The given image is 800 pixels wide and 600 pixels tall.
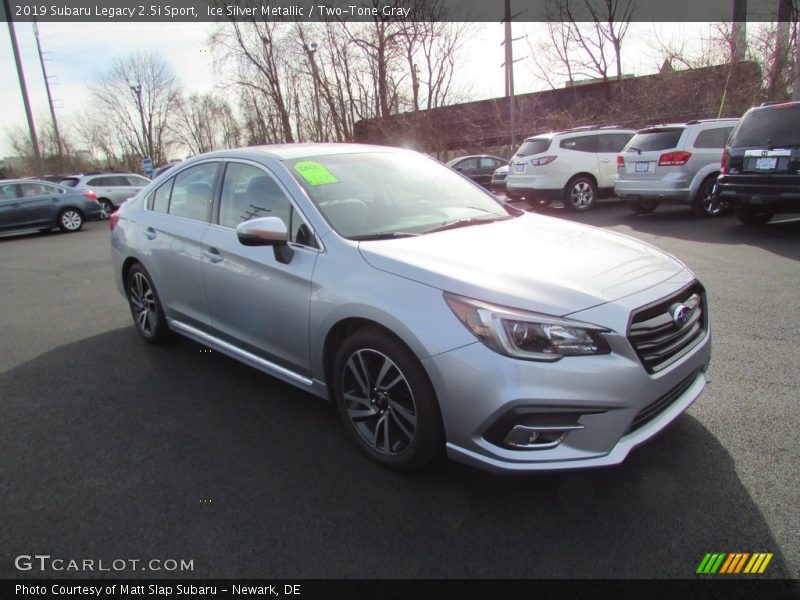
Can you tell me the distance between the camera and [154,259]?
4.43 meters

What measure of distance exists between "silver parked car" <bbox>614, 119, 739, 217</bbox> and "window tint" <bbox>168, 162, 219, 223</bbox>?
8510 mm

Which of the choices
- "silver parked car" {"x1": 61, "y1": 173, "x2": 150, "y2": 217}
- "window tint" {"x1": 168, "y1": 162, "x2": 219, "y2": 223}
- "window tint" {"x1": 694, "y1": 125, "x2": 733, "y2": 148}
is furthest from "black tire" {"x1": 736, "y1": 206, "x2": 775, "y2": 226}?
"silver parked car" {"x1": 61, "y1": 173, "x2": 150, "y2": 217}

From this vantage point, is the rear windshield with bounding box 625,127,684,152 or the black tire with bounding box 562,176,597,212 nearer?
the rear windshield with bounding box 625,127,684,152

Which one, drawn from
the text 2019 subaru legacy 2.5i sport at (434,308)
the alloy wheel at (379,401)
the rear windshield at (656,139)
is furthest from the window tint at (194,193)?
the rear windshield at (656,139)

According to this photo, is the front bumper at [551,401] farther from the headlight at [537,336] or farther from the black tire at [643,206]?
the black tire at [643,206]

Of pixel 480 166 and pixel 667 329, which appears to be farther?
pixel 480 166

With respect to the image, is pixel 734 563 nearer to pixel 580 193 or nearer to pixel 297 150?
pixel 297 150

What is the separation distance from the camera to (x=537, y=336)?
2.29 m

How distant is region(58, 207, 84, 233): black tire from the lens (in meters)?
15.7

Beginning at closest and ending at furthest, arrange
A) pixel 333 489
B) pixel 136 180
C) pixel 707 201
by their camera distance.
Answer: pixel 333 489 < pixel 707 201 < pixel 136 180

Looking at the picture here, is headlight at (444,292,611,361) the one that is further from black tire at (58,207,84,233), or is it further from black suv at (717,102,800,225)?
black tire at (58,207,84,233)

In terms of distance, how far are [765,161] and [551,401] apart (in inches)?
287

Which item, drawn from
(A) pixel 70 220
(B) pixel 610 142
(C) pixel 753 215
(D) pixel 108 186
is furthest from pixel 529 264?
(D) pixel 108 186

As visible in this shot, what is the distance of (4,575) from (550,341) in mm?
2391
